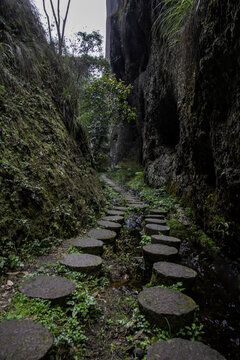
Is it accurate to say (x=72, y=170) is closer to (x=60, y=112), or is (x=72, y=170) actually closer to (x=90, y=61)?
(x=60, y=112)

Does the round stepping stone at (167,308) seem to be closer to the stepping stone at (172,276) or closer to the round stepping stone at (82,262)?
the stepping stone at (172,276)

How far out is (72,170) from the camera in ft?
16.1

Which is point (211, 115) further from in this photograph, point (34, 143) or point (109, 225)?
point (34, 143)

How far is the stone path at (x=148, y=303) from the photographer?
136 cm

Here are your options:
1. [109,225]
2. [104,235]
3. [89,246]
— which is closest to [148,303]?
[89,246]

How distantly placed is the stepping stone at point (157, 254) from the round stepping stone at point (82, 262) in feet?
2.75

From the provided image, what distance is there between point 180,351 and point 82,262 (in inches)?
59.9

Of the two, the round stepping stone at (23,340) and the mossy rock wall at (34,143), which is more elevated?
the mossy rock wall at (34,143)

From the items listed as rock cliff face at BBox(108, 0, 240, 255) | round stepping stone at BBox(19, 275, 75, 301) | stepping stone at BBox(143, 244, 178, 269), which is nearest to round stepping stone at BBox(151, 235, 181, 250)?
stepping stone at BBox(143, 244, 178, 269)

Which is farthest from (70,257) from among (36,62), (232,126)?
(36,62)

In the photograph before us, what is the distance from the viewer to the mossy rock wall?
110 inches

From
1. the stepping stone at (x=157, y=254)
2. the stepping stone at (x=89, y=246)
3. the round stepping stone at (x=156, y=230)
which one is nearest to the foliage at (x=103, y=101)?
the round stepping stone at (x=156, y=230)

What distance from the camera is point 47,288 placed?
6.63ft

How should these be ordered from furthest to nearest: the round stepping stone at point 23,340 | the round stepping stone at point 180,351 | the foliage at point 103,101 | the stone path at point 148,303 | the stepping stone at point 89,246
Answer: the foliage at point 103,101 → the stepping stone at point 89,246 → the round stepping stone at point 180,351 → the stone path at point 148,303 → the round stepping stone at point 23,340
